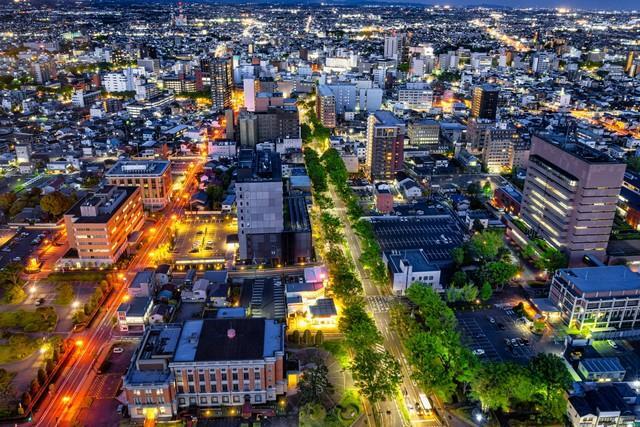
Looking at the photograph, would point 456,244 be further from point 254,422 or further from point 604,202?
point 254,422

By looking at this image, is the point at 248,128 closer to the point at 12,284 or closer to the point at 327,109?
the point at 327,109

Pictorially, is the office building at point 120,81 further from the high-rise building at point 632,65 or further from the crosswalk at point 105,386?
the high-rise building at point 632,65

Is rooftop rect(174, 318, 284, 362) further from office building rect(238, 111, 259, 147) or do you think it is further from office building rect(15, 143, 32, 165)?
office building rect(15, 143, 32, 165)

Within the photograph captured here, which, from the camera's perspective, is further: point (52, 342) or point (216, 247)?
point (216, 247)

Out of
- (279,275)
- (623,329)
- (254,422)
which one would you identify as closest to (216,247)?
(279,275)

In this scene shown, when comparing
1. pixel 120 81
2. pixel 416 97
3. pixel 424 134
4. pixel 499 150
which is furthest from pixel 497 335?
pixel 120 81
